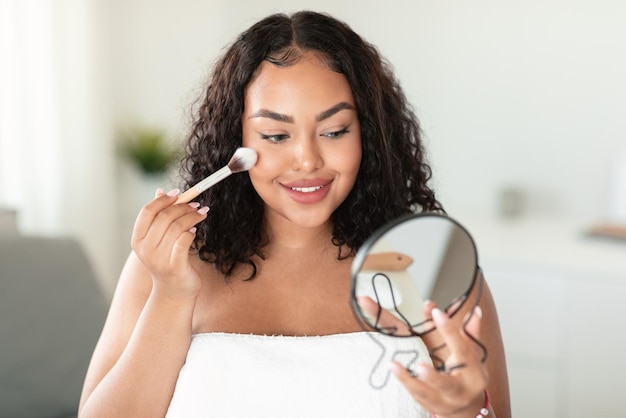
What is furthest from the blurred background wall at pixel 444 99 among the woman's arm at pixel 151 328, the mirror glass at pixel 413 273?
the mirror glass at pixel 413 273

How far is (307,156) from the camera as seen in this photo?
3.73 feet

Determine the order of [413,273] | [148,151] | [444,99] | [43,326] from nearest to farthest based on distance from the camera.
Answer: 1. [413,273]
2. [43,326]
3. [444,99]
4. [148,151]

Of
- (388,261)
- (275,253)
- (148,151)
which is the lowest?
(148,151)

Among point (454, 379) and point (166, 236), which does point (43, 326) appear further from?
point (454, 379)

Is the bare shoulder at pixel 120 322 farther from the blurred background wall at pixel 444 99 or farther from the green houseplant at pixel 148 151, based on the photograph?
the green houseplant at pixel 148 151

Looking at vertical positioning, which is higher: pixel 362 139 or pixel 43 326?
pixel 362 139

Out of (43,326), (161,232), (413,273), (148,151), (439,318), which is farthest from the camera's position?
(148,151)

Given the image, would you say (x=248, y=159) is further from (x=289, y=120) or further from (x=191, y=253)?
(x=191, y=253)

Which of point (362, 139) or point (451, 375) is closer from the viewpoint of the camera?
point (451, 375)

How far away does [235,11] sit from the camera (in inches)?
124

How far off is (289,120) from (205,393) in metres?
0.40

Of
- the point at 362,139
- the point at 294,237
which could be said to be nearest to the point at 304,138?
the point at 362,139

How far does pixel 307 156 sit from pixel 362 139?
0.51ft

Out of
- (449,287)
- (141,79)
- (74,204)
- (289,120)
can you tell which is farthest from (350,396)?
(141,79)
